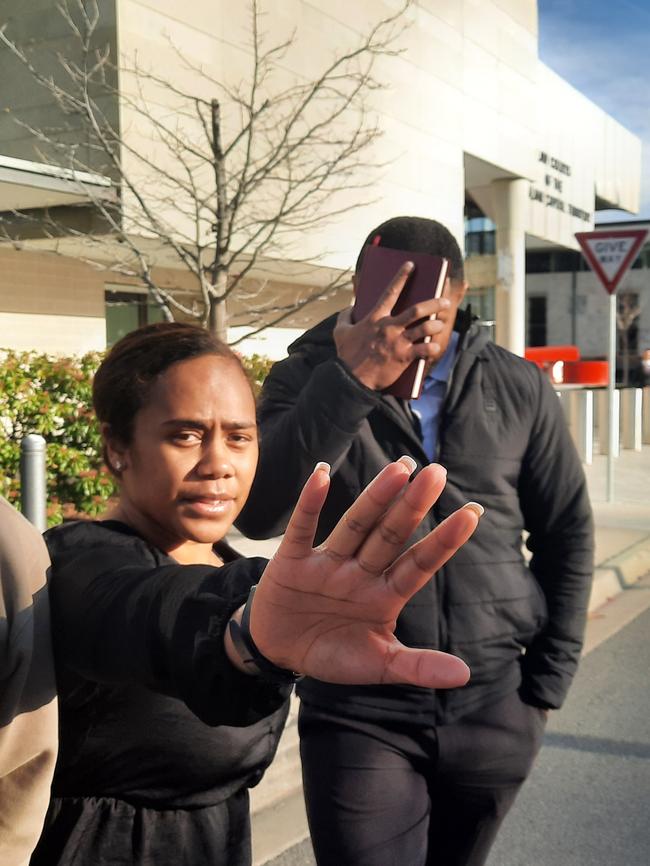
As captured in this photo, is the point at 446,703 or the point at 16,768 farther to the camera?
the point at 446,703

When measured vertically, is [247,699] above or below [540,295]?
below

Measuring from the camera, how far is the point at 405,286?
77.8 inches

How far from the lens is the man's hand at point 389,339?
75.2 inches

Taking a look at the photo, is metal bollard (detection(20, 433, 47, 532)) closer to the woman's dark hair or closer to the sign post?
the woman's dark hair

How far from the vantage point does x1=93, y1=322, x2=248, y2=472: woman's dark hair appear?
5.10 feet

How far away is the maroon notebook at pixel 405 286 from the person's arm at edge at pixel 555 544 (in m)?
0.49

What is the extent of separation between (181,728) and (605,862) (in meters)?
2.41

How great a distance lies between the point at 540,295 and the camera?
51750 millimetres

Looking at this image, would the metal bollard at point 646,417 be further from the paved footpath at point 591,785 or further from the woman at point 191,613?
the woman at point 191,613

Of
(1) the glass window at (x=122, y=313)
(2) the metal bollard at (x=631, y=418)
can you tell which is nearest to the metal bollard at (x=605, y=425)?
(2) the metal bollard at (x=631, y=418)

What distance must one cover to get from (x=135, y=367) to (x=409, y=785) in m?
1.14

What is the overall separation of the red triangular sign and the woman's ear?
9492 millimetres

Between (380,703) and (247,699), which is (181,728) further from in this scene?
(380,703)

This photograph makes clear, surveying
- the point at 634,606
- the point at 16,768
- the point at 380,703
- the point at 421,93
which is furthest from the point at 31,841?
the point at 421,93
